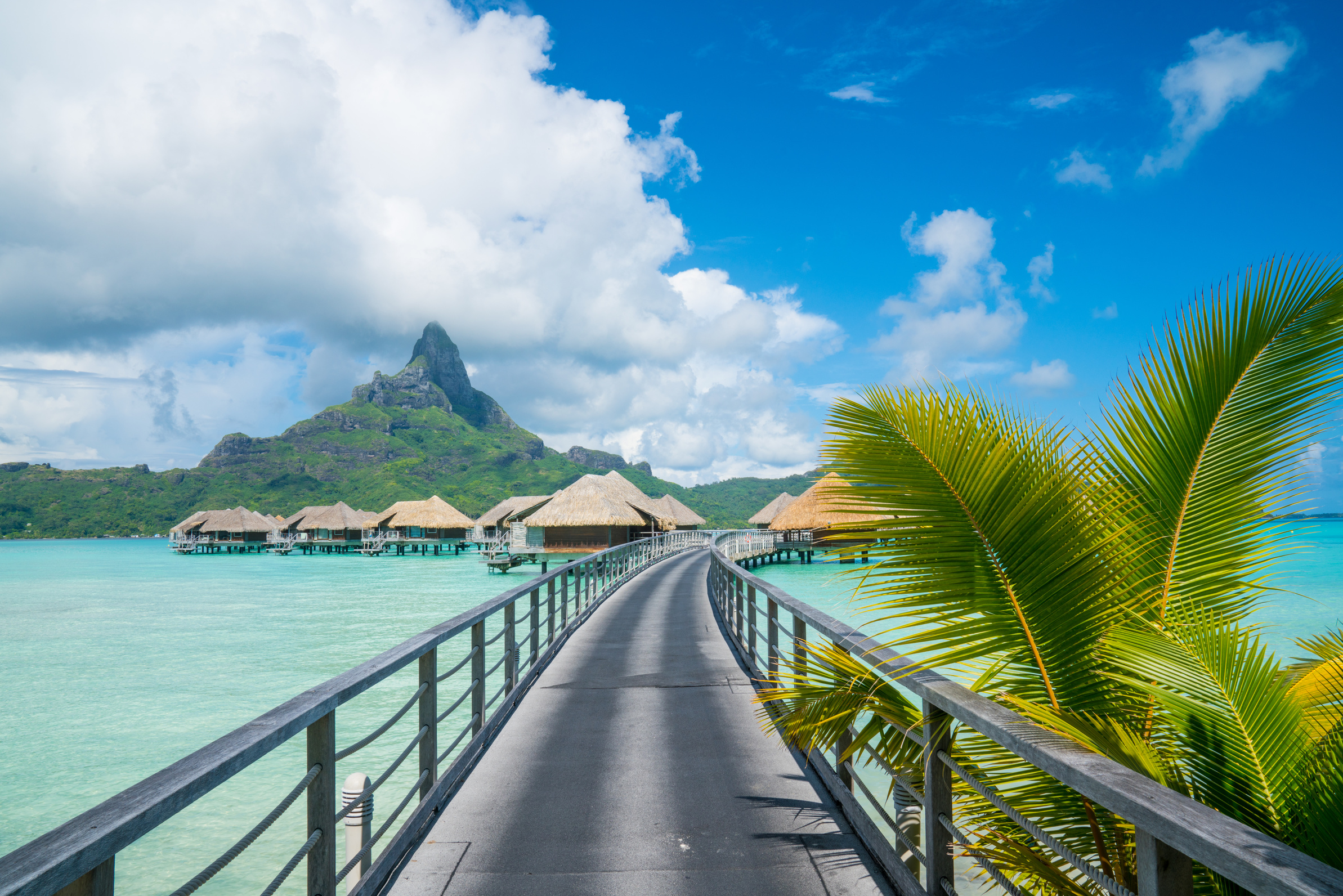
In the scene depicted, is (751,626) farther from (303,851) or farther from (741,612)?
(303,851)

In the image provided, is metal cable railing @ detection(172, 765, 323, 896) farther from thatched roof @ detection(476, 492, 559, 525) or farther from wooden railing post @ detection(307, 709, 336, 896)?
thatched roof @ detection(476, 492, 559, 525)

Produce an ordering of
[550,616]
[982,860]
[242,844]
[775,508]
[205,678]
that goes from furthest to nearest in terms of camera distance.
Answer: [775,508], [205,678], [550,616], [982,860], [242,844]

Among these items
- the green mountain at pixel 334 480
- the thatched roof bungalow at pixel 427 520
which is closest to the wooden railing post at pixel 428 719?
the thatched roof bungalow at pixel 427 520

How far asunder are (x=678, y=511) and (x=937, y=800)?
5383cm

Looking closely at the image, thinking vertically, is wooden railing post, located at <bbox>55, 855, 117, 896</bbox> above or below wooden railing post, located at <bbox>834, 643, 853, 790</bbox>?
above

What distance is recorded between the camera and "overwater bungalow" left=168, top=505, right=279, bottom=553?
68688mm

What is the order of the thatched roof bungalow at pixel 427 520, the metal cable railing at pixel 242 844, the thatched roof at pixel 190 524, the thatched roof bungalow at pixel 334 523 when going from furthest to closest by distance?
the thatched roof at pixel 190 524
the thatched roof bungalow at pixel 334 523
the thatched roof bungalow at pixel 427 520
the metal cable railing at pixel 242 844

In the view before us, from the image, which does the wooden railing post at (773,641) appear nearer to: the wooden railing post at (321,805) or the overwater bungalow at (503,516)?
the wooden railing post at (321,805)

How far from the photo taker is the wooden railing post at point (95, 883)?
1223mm

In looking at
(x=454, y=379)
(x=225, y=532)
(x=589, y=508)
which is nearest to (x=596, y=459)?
(x=454, y=379)

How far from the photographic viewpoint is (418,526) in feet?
197

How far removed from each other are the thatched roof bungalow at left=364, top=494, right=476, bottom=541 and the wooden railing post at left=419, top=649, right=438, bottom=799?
54688 mm

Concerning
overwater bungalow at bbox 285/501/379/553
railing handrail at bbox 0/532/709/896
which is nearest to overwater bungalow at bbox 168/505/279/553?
overwater bungalow at bbox 285/501/379/553

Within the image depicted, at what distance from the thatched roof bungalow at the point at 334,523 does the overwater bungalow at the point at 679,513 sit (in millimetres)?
27149
